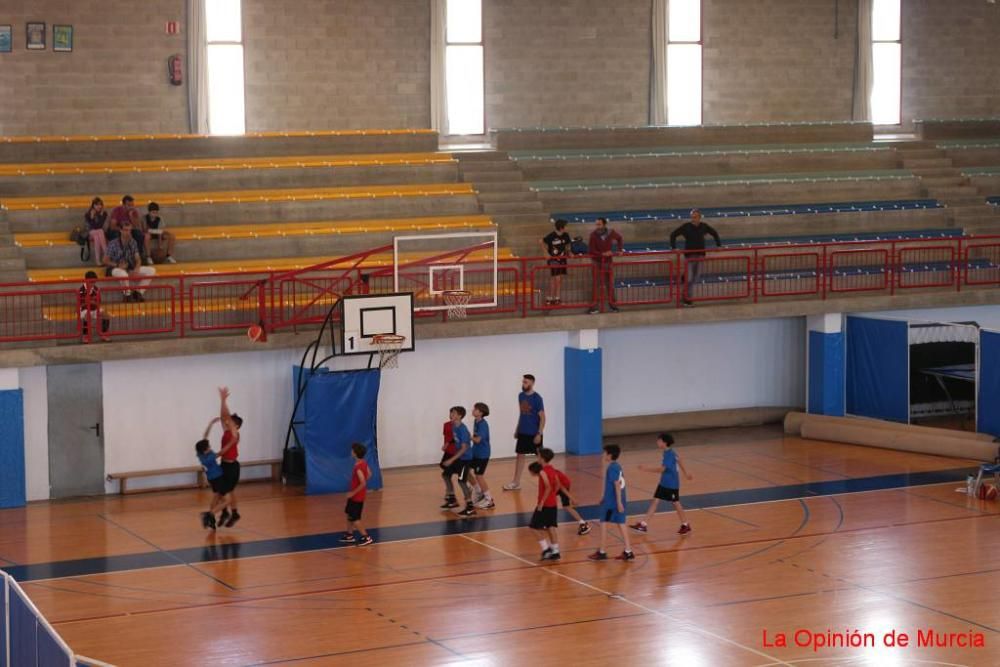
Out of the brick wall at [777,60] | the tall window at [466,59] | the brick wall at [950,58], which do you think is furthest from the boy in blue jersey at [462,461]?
the brick wall at [950,58]

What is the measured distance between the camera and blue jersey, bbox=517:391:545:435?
Answer: 2208 cm

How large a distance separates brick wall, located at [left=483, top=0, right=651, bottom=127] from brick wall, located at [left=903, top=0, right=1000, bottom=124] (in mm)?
7425

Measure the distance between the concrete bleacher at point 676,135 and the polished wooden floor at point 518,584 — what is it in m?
12.0

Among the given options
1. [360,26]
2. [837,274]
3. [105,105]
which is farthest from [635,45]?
[105,105]

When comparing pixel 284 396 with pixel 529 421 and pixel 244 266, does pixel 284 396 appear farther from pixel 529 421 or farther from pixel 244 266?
pixel 529 421

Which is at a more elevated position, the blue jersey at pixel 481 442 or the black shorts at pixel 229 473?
the blue jersey at pixel 481 442

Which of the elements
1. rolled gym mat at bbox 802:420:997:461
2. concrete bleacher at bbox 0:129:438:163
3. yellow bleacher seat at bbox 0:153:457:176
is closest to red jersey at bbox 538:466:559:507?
rolled gym mat at bbox 802:420:997:461

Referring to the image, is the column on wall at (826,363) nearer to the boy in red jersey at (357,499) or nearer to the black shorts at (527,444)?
the black shorts at (527,444)

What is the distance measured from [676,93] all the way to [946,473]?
1429 cm

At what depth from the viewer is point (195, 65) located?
3050cm

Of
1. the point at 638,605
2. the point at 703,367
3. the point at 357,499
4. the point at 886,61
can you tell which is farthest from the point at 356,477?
the point at 886,61

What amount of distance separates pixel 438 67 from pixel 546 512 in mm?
16507

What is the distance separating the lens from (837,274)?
1120 inches

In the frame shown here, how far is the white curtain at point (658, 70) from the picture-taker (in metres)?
34.7
